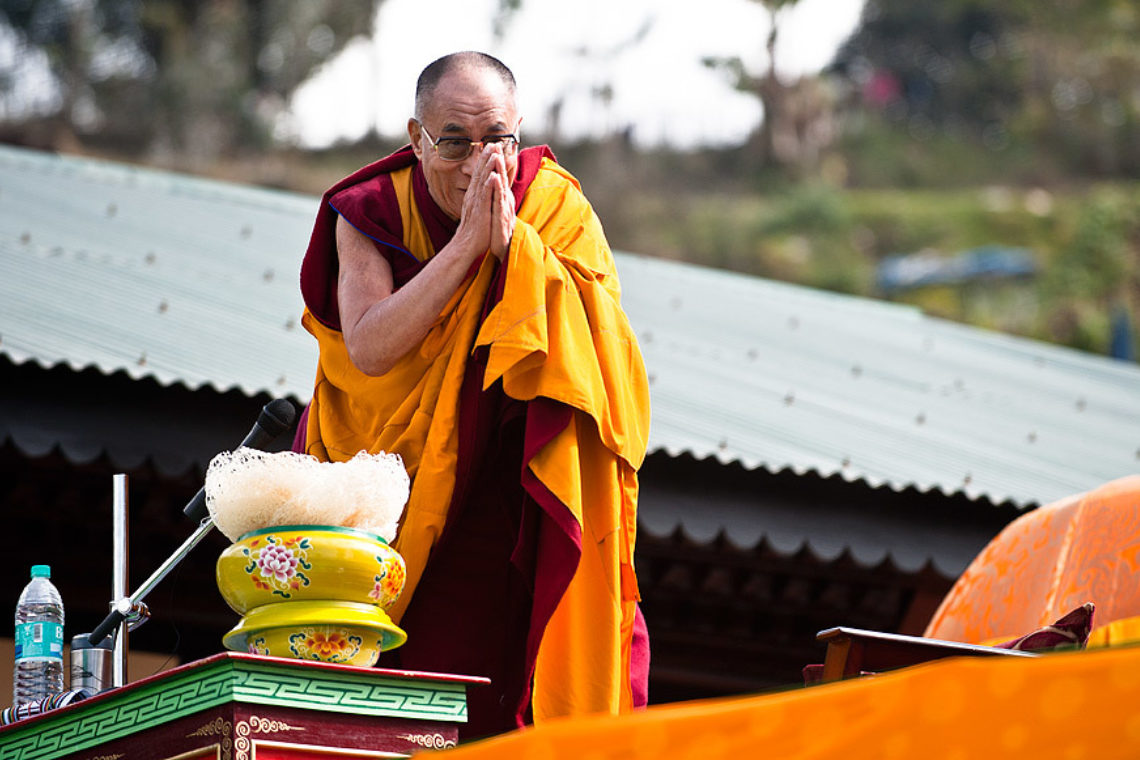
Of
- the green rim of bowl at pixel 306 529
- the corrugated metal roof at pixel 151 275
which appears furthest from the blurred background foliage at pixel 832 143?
the green rim of bowl at pixel 306 529

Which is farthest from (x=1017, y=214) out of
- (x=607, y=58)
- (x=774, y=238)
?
(x=607, y=58)

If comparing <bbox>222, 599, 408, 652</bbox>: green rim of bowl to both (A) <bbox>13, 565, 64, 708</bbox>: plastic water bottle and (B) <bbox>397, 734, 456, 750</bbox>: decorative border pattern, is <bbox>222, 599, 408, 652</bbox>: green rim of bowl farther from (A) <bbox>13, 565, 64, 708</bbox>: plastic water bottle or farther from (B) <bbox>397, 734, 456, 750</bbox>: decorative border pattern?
(A) <bbox>13, 565, 64, 708</bbox>: plastic water bottle

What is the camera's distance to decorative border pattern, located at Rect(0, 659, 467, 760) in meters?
2.16

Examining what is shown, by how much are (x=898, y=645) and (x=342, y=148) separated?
23.4 metres

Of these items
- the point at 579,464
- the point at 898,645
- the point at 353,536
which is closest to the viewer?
the point at 353,536

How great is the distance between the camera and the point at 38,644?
2.80 meters

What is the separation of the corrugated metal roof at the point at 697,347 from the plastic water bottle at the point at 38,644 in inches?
63.3

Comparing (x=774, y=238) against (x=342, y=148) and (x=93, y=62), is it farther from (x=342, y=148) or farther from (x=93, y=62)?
(x=93, y=62)

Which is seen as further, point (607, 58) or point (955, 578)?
point (607, 58)

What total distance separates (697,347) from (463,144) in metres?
3.46

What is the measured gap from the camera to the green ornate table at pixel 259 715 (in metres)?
2.15

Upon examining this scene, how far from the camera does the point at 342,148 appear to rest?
83.0 feet

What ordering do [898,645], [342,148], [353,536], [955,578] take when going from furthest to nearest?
[342,148] → [955,578] → [898,645] → [353,536]

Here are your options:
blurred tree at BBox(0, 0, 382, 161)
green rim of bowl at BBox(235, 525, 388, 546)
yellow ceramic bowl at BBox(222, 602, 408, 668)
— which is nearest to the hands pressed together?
green rim of bowl at BBox(235, 525, 388, 546)
